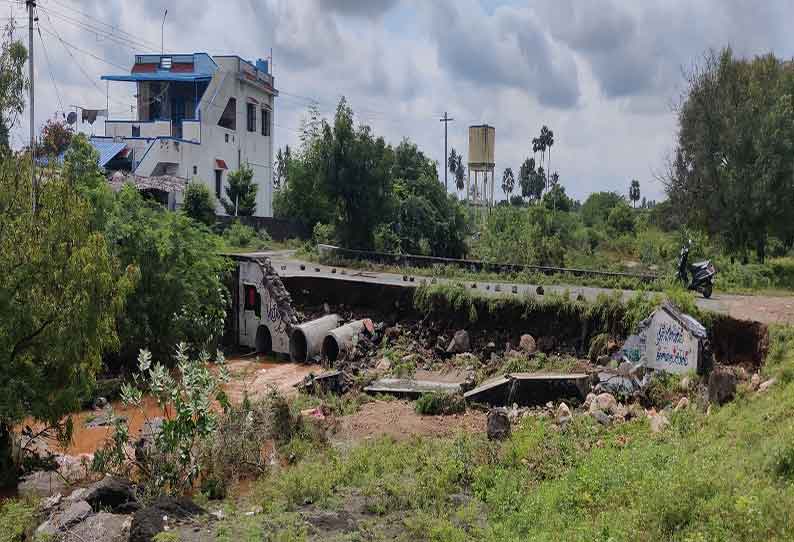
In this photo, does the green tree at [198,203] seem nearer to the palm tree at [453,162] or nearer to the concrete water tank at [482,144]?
the concrete water tank at [482,144]

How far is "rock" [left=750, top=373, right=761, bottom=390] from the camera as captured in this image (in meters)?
11.8

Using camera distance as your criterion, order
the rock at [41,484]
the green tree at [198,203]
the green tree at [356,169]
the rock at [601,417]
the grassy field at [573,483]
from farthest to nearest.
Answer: the green tree at [198,203], the green tree at [356,169], the rock at [601,417], the rock at [41,484], the grassy field at [573,483]

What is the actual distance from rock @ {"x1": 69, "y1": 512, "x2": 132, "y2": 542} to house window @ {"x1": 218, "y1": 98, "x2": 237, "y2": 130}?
4343 cm

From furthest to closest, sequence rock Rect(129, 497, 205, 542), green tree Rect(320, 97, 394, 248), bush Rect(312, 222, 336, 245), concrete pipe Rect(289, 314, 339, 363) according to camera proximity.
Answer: bush Rect(312, 222, 336, 245), green tree Rect(320, 97, 394, 248), concrete pipe Rect(289, 314, 339, 363), rock Rect(129, 497, 205, 542)

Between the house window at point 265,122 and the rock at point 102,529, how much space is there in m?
47.8

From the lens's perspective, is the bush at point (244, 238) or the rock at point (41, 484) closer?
the rock at point (41, 484)

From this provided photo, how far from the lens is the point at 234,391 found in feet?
59.6

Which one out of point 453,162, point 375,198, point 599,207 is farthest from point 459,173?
point 375,198

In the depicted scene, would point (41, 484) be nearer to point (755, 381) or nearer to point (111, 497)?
point (111, 497)

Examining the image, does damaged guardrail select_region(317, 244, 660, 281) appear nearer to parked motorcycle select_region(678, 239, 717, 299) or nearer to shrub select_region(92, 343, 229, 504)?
parked motorcycle select_region(678, 239, 717, 299)

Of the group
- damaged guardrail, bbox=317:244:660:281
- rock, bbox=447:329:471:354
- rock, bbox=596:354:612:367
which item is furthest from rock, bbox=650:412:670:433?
damaged guardrail, bbox=317:244:660:281

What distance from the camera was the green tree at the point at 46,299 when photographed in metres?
10.9

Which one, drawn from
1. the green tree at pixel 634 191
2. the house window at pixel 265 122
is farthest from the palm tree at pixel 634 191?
the house window at pixel 265 122

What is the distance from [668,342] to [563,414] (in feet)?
8.95
